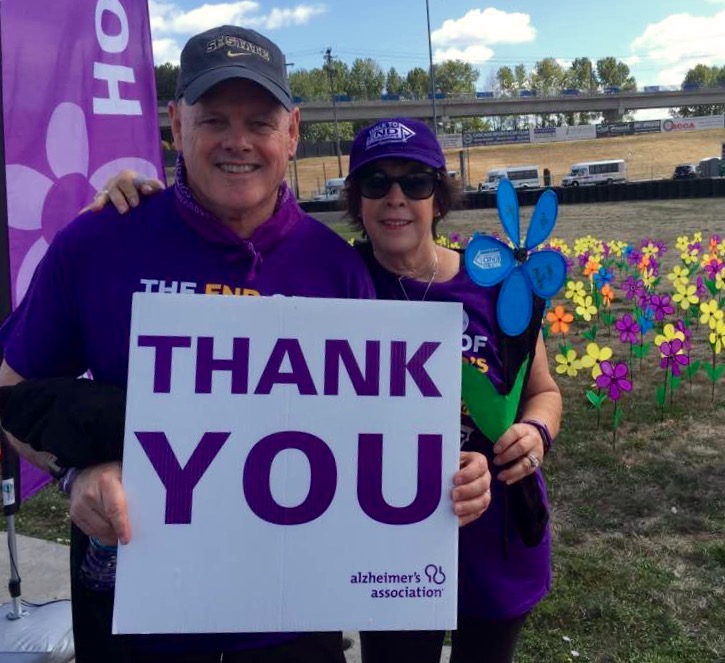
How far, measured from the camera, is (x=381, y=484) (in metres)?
1.54

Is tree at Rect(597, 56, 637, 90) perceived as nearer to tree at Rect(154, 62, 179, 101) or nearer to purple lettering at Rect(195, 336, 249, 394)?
tree at Rect(154, 62, 179, 101)

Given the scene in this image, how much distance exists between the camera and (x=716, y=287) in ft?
24.9

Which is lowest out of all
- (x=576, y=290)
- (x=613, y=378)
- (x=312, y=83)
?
(x=613, y=378)

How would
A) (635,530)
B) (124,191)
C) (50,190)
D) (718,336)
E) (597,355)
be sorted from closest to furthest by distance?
(124,191), (50,190), (635,530), (597,355), (718,336)

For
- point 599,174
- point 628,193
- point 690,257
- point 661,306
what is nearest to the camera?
point 661,306

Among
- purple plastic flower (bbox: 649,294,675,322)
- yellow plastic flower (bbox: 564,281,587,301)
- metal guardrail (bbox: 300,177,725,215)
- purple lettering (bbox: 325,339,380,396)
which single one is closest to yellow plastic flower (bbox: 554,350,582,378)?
purple plastic flower (bbox: 649,294,675,322)

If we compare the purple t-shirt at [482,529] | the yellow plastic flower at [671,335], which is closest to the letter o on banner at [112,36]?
the purple t-shirt at [482,529]

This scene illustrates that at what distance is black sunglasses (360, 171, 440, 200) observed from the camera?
1.99 metres

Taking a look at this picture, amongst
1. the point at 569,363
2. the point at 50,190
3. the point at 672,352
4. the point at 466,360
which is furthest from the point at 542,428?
the point at 672,352

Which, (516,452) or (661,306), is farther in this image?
(661,306)

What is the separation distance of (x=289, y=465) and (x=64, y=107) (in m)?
2.37

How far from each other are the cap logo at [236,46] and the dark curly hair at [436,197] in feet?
1.59

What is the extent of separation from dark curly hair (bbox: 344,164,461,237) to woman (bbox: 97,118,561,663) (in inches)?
1.3

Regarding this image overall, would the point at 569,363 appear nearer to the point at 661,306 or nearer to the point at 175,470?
the point at 661,306
